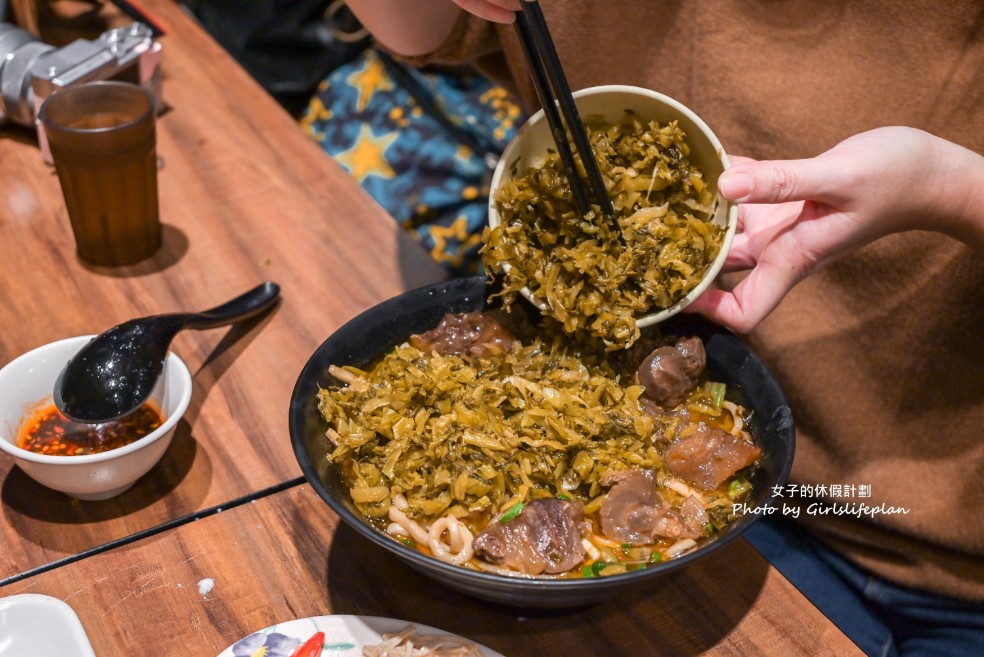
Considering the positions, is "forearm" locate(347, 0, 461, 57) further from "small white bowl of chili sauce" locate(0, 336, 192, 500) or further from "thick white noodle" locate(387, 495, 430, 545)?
"thick white noodle" locate(387, 495, 430, 545)

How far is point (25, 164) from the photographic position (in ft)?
7.89

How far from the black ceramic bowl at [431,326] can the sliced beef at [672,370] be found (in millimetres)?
66

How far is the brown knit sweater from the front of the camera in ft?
5.92

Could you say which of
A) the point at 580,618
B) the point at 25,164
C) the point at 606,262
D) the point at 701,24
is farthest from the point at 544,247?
the point at 25,164

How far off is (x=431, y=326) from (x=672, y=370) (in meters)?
0.46

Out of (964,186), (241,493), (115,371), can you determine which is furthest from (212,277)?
(964,186)

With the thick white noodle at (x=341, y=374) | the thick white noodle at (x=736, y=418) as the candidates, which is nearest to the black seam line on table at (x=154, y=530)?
the thick white noodle at (x=341, y=374)

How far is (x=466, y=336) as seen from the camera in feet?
5.43

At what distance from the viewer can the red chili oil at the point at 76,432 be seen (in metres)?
1.56

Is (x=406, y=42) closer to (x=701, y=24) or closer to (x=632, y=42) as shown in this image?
(x=632, y=42)

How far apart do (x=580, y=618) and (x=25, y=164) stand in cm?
191

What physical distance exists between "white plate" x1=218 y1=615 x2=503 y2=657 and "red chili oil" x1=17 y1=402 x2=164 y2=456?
0.48 metres

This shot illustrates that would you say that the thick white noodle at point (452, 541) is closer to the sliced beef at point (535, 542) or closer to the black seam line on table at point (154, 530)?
the sliced beef at point (535, 542)

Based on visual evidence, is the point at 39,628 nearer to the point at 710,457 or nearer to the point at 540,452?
the point at 540,452
